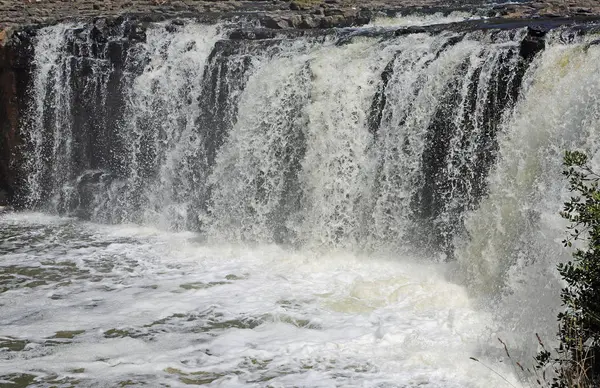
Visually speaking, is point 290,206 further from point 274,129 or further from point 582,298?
point 582,298

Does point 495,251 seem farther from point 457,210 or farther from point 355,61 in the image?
point 355,61

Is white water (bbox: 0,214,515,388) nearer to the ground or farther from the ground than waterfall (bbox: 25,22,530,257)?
nearer to the ground

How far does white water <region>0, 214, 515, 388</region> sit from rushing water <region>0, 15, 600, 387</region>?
0.09 ft

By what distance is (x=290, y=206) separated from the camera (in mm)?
10625

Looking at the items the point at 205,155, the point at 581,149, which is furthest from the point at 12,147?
the point at 581,149

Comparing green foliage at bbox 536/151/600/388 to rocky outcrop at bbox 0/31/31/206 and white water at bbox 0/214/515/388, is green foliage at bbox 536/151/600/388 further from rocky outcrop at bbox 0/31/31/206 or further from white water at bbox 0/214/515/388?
rocky outcrop at bbox 0/31/31/206

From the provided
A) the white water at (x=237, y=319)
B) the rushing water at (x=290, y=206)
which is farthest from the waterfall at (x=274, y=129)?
the white water at (x=237, y=319)

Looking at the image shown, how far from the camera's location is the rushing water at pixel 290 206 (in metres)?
7.28

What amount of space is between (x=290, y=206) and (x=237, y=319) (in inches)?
111

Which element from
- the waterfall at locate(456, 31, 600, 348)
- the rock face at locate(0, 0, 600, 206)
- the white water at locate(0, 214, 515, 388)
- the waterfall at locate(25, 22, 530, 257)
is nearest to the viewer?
the white water at locate(0, 214, 515, 388)

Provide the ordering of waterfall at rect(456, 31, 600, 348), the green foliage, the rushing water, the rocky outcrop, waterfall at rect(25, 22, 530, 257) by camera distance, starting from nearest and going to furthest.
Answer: the green foliage < the rushing water < waterfall at rect(456, 31, 600, 348) < waterfall at rect(25, 22, 530, 257) < the rocky outcrop

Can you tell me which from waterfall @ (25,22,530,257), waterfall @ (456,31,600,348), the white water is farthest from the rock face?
the white water

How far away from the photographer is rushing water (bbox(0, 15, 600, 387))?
7.28 meters

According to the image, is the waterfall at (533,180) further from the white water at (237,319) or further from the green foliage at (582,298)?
the green foliage at (582,298)
